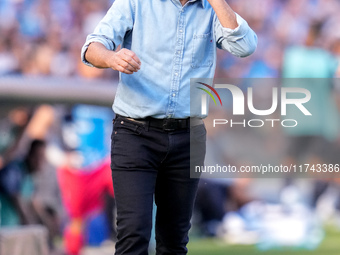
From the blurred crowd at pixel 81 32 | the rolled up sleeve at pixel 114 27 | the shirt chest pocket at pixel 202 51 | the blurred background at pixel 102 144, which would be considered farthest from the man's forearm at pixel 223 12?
the blurred crowd at pixel 81 32

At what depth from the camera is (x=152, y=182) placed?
336 centimetres

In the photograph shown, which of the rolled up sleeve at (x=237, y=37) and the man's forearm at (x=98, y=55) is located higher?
the rolled up sleeve at (x=237, y=37)

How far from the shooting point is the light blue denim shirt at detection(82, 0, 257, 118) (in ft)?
10.9

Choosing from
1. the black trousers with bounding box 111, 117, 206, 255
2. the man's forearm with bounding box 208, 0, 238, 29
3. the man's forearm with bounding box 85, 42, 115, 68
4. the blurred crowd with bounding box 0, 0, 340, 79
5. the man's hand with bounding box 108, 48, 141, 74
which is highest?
the blurred crowd with bounding box 0, 0, 340, 79

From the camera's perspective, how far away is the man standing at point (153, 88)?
10.7 ft

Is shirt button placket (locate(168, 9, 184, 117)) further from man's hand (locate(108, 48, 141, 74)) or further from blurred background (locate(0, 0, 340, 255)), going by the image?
blurred background (locate(0, 0, 340, 255))

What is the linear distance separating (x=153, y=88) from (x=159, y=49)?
20cm

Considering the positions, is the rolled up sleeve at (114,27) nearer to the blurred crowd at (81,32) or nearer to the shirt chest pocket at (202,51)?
the shirt chest pocket at (202,51)

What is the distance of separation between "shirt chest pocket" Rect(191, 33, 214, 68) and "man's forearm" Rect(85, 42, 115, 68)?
0.50 m

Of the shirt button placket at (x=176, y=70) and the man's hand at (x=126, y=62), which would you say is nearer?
the man's hand at (x=126, y=62)

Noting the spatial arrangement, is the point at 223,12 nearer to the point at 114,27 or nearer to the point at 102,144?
the point at 114,27

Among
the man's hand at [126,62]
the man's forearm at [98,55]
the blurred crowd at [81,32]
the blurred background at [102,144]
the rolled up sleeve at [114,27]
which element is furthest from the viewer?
the blurred crowd at [81,32]

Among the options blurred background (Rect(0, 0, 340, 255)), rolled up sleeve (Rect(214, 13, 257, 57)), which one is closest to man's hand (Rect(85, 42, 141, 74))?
rolled up sleeve (Rect(214, 13, 257, 57))

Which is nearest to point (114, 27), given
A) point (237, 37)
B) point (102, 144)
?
point (237, 37)
